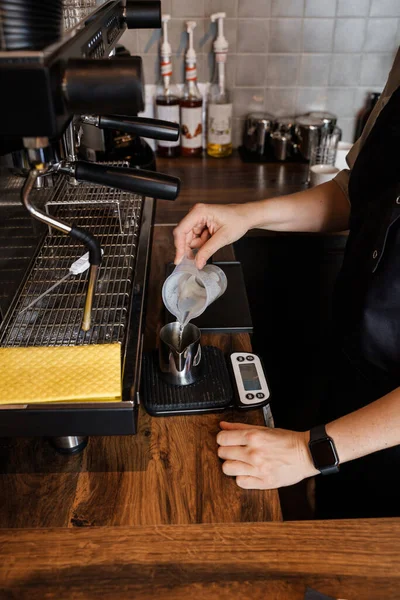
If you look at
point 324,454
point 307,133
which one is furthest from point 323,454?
point 307,133

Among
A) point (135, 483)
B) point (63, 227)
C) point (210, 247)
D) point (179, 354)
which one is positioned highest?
point (63, 227)

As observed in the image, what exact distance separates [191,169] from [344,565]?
64.0 inches

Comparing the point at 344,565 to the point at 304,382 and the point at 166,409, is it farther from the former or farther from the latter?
the point at 304,382

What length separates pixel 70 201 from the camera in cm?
123

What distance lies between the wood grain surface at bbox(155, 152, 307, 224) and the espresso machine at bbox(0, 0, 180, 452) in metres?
0.54

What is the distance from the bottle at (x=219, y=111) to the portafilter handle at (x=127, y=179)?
1417 millimetres

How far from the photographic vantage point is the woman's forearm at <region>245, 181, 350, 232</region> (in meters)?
1.33

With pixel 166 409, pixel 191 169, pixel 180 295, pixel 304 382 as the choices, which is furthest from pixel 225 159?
pixel 166 409

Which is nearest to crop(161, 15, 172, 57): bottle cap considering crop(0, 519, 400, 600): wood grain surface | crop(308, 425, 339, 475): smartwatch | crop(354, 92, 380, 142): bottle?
crop(354, 92, 380, 142): bottle

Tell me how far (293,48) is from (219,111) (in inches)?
14.0

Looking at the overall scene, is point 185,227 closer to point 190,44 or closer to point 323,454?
point 323,454

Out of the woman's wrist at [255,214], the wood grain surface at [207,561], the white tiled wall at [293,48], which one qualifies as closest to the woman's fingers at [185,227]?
the woman's wrist at [255,214]

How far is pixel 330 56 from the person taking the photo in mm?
2102

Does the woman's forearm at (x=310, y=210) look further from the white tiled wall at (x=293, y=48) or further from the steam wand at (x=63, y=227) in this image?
the white tiled wall at (x=293, y=48)
